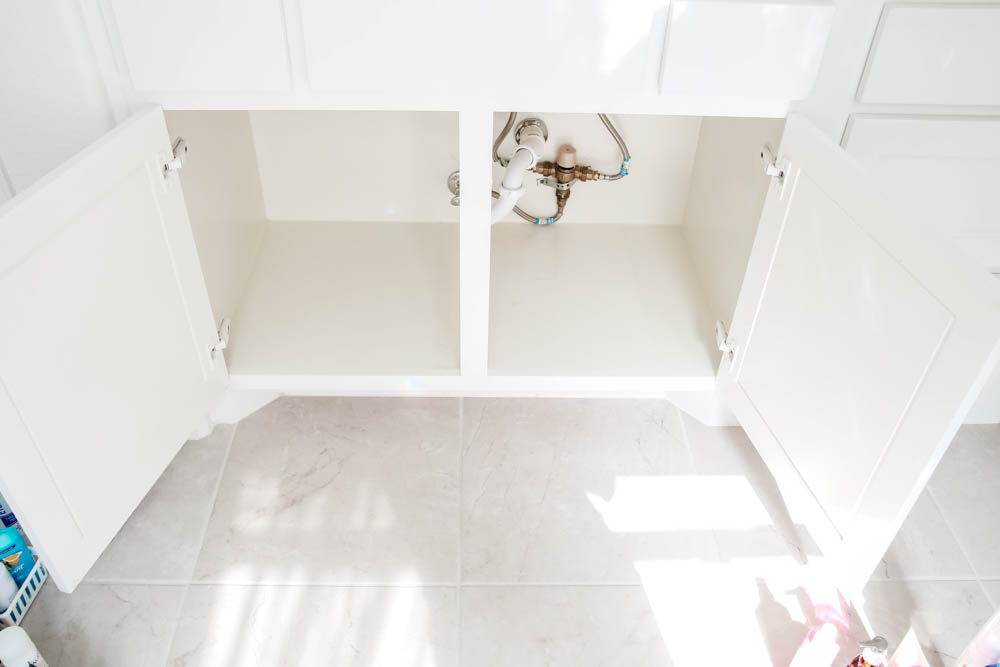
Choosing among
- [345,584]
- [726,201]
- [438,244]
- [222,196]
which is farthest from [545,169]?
[345,584]

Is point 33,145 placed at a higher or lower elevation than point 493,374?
higher

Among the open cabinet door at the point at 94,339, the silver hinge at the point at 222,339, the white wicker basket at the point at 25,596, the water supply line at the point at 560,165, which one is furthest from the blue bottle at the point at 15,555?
→ the water supply line at the point at 560,165

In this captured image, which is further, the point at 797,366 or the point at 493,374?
the point at 493,374

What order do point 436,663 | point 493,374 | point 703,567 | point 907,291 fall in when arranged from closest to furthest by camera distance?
1. point 907,291
2. point 436,663
3. point 703,567
4. point 493,374

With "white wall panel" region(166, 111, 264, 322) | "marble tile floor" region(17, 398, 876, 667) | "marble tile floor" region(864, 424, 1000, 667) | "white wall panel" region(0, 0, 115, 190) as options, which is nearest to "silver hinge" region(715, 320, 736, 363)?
"marble tile floor" region(17, 398, 876, 667)

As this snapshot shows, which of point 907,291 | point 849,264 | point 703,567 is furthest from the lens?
point 703,567

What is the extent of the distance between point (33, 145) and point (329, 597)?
920 mm

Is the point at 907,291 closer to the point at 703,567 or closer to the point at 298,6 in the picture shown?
the point at 703,567

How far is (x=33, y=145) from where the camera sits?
1.22 meters

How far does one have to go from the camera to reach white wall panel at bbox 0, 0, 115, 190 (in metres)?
1.11

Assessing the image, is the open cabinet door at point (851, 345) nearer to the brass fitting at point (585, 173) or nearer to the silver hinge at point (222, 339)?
the brass fitting at point (585, 173)

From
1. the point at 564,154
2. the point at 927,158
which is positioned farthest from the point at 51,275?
the point at 927,158

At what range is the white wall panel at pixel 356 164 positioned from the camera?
184cm

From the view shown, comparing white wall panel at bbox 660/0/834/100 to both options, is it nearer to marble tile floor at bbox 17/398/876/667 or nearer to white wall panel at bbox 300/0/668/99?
white wall panel at bbox 300/0/668/99
